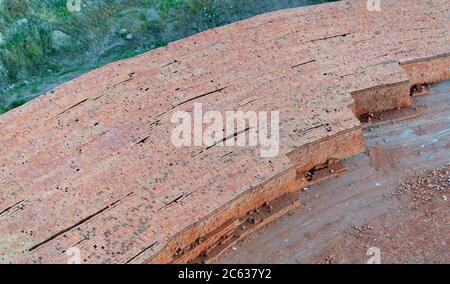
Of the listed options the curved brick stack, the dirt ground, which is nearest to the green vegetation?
the curved brick stack

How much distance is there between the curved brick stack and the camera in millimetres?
10297

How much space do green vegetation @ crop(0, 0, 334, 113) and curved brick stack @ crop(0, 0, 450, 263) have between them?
291cm

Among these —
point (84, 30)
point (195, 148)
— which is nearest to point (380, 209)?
point (195, 148)

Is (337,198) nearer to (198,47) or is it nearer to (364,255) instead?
(364,255)

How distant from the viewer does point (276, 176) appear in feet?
37.1

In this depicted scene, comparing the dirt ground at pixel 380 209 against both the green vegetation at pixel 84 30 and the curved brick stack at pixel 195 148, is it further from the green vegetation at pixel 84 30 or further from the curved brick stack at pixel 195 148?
the green vegetation at pixel 84 30

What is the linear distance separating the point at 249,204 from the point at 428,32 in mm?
6553

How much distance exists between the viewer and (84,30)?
16.5m

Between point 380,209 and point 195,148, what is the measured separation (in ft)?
12.1

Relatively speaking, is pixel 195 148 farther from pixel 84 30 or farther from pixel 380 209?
pixel 84 30

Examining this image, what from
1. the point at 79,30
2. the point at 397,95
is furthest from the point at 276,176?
the point at 79,30

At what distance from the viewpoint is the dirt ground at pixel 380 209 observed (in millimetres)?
11203

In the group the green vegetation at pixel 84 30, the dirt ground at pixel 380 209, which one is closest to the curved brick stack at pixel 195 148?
the dirt ground at pixel 380 209

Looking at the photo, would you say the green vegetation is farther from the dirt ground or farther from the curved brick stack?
the dirt ground
